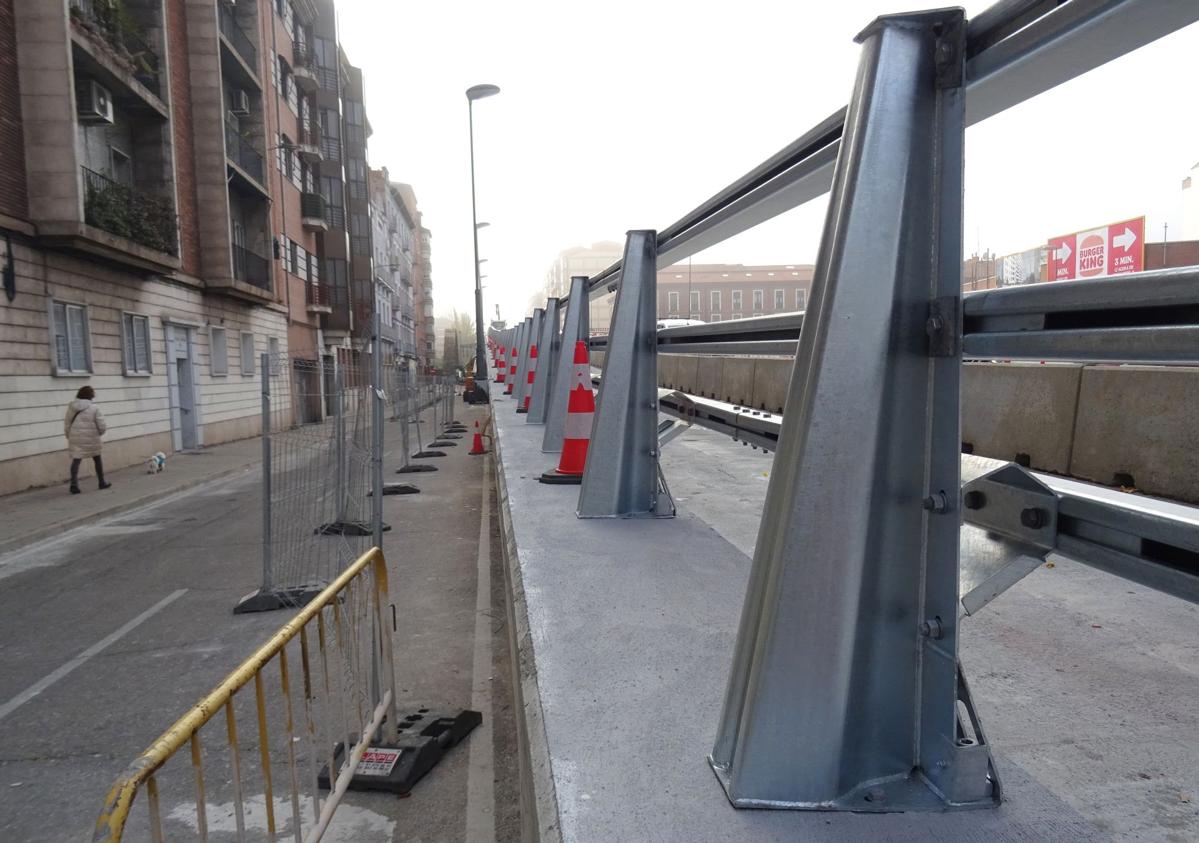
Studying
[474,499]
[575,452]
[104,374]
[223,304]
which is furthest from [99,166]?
[575,452]

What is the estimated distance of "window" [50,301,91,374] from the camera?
15.2 m

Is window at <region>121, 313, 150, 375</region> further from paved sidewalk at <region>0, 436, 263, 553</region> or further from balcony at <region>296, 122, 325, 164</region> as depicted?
balcony at <region>296, 122, 325, 164</region>

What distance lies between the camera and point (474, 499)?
38.2 feet

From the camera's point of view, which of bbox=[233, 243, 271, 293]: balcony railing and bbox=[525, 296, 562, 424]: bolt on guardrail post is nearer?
bbox=[525, 296, 562, 424]: bolt on guardrail post

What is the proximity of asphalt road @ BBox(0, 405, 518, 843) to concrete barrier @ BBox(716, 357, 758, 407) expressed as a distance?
243cm

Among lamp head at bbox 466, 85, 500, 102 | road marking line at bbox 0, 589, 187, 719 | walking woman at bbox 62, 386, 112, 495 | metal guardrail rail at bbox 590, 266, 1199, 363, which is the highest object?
lamp head at bbox 466, 85, 500, 102

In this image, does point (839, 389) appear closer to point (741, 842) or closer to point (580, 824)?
point (741, 842)

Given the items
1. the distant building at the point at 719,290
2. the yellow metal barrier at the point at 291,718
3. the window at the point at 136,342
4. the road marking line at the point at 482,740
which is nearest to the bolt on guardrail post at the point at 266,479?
the yellow metal barrier at the point at 291,718

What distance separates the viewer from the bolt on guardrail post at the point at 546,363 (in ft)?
36.3

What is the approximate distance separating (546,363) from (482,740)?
777 centimetres

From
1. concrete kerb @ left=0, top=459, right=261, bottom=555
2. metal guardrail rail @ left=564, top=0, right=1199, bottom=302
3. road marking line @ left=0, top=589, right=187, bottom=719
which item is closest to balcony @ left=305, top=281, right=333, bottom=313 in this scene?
concrete kerb @ left=0, top=459, right=261, bottom=555

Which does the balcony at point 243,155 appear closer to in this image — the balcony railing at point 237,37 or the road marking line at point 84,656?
the balcony railing at point 237,37

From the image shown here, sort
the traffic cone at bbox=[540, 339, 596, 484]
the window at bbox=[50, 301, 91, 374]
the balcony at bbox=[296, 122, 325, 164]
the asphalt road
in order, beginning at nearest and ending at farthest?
the asphalt road < the traffic cone at bbox=[540, 339, 596, 484] < the window at bbox=[50, 301, 91, 374] < the balcony at bbox=[296, 122, 325, 164]

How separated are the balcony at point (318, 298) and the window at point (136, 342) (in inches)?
593
